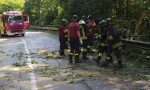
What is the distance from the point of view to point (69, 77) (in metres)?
12.7

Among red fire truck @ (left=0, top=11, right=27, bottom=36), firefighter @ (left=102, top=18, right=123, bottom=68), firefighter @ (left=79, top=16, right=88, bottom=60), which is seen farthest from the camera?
red fire truck @ (left=0, top=11, right=27, bottom=36)

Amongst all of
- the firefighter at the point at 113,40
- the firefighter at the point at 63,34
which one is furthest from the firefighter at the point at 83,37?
the firefighter at the point at 113,40

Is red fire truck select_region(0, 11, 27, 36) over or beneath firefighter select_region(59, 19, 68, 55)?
beneath


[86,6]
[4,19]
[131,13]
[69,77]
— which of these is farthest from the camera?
[4,19]

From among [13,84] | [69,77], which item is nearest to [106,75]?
[69,77]

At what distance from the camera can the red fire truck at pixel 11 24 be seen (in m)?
39.9

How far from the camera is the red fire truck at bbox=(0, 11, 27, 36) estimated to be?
1571 inches

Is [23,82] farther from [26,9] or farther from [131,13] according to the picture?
[26,9]

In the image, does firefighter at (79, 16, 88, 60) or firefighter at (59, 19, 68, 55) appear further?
firefighter at (59, 19, 68, 55)

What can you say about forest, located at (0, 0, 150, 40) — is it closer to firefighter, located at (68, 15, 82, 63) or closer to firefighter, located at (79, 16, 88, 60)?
firefighter, located at (79, 16, 88, 60)

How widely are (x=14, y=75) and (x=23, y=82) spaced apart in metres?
1.51

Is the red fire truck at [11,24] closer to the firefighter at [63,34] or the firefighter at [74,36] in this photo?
the firefighter at [63,34]

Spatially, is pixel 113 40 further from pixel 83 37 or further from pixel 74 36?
pixel 83 37

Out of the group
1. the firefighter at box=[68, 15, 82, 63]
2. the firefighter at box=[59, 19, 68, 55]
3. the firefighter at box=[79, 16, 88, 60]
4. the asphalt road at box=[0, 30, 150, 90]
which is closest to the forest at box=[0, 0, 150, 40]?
the firefighter at box=[59, 19, 68, 55]
